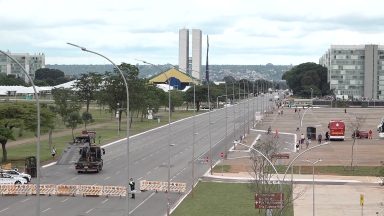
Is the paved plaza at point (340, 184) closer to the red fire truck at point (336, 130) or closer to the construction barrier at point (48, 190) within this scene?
the red fire truck at point (336, 130)

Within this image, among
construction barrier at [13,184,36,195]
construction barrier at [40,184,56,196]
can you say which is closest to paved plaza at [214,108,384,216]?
construction barrier at [40,184,56,196]

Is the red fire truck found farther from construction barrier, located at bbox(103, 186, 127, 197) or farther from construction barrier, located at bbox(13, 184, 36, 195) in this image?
construction barrier, located at bbox(13, 184, 36, 195)

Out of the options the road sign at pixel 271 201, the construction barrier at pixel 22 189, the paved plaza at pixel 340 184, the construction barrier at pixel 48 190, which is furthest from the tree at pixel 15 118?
the road sign at pixel 271 201

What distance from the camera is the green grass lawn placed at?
44969mm

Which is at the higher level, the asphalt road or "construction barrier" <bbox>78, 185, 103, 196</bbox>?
"construction barrier" <bbox>78, 185, 103, 196</bbox>

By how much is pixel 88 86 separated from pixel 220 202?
3483 inches

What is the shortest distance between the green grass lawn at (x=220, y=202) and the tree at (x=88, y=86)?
7651 cm

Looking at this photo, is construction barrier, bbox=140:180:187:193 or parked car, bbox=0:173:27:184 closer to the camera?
construction barrier, bbox=140:180:187:193

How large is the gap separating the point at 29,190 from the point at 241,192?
1556 centimetres

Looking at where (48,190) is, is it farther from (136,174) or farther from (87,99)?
(87,99)

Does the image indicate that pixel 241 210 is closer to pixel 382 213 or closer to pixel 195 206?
pixel 195 206

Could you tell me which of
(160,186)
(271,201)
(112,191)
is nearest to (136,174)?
(160,186)

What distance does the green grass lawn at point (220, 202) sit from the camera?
148ft

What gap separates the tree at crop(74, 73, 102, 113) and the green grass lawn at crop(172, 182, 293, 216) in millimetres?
76505
